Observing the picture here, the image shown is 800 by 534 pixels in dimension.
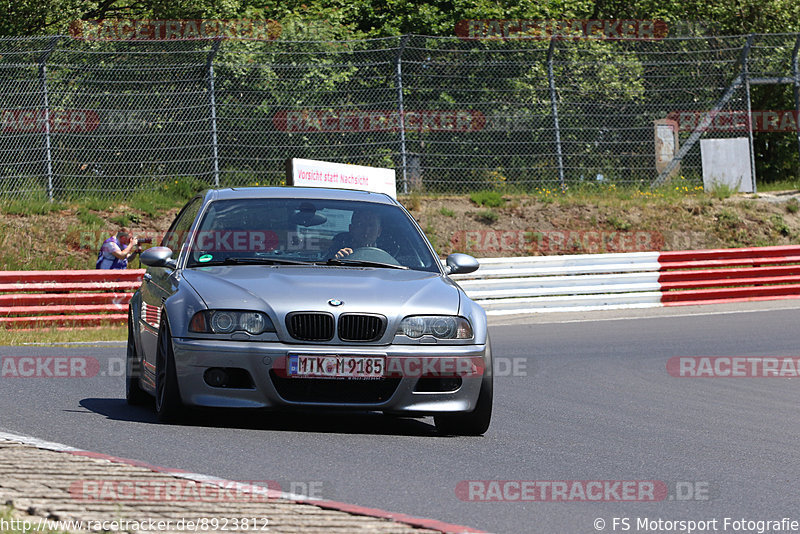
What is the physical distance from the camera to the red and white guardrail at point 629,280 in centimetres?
2023

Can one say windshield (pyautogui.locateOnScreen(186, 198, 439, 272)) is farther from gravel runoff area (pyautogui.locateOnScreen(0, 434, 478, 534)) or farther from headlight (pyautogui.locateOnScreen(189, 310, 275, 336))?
gravel runoff area (pyautogui.locateOnScreen(0, 434, 478, 534))

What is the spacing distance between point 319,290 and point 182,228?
1.88 metres

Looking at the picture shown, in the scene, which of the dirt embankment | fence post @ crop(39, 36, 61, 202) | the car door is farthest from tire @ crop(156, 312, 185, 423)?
fence post @ crop(39, 36, 61, 202)

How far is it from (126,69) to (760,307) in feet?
38.0

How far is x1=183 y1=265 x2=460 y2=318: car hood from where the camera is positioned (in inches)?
281

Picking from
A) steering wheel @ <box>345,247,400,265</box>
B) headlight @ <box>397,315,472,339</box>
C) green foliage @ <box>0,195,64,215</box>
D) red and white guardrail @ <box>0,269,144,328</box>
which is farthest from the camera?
green foliage @ <box>0,195,64,215</box>

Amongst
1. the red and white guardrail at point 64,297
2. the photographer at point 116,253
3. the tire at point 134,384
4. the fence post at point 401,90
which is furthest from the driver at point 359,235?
the fence post at point 401,90

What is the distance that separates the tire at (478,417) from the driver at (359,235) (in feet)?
3.88

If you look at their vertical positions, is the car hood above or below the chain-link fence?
below

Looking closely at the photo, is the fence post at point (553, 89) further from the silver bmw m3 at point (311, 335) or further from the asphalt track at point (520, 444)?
the silver bmw m3 at point (311, 335)

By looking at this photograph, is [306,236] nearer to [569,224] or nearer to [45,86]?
[45,86]

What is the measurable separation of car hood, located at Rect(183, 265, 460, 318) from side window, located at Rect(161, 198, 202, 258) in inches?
29.6

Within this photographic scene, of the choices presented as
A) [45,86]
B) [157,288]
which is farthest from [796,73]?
[157,288]

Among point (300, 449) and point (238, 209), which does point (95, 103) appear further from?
point (300, 449)
